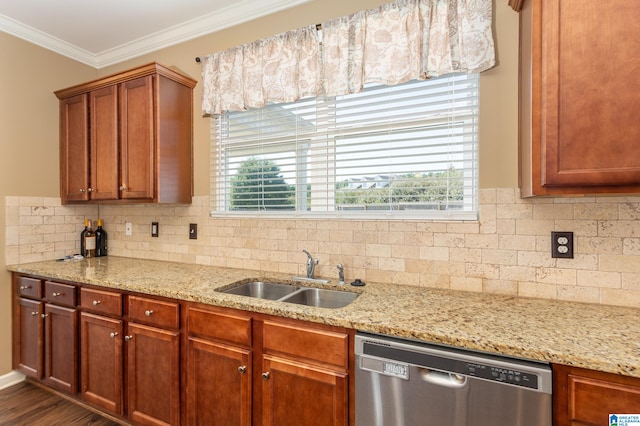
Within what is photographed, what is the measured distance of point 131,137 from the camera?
247cm

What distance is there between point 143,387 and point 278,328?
1.06 m

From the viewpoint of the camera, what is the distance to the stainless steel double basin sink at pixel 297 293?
1.92 metres

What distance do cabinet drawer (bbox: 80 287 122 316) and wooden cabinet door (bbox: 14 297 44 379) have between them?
51 cm

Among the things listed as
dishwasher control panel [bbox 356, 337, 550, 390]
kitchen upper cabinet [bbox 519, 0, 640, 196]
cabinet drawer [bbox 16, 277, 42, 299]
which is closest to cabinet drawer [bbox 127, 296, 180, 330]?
cabinet drawer [bbox 16, 277, 42, 299]

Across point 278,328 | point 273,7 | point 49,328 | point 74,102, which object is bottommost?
point 49,328

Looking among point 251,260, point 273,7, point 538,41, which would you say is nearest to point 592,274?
point 538,41

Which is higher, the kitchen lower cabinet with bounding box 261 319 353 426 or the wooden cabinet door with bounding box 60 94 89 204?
the wooden cabinet door with bounding box 60 94 89 204

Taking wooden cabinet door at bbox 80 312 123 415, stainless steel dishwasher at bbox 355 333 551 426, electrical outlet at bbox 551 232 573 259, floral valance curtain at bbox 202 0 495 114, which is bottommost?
wooden cabinet door at bbox 80 312 123 415

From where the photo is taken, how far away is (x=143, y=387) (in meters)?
1.96

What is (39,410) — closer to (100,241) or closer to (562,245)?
(100,241)

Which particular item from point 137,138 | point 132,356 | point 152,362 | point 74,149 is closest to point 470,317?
point 152,362

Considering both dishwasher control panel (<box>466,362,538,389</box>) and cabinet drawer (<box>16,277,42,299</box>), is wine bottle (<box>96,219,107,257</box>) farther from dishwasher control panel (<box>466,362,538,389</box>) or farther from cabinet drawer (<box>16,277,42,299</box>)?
dishwasher control panel (<box>466,362,538,389</box>)

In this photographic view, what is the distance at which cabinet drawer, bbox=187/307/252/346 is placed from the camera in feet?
5.34

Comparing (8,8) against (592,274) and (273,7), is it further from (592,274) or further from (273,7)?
(592,274)
